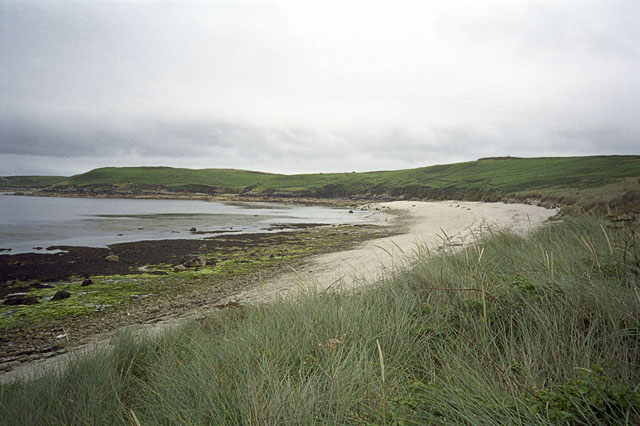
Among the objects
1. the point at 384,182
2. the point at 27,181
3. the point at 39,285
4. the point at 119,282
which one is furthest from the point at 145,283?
the point at 27,181

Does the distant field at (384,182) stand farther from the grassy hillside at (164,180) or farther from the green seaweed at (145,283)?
the green seaweed at (145,283)

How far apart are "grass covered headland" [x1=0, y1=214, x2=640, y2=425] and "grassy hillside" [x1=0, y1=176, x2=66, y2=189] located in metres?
185

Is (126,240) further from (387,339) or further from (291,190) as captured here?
(291,190)

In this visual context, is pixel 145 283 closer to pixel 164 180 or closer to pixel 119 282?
pixel 119 282

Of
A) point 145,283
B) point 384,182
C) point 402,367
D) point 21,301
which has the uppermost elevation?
point 384,182

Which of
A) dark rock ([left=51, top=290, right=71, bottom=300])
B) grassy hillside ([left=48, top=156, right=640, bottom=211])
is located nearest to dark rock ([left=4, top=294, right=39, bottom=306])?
dark rock ([left=51, top=290, right=71, bottom=300])

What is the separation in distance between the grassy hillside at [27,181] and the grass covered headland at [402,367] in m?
185

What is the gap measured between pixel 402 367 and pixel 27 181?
671 ft

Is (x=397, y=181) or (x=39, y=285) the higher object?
(x=397, y=181)

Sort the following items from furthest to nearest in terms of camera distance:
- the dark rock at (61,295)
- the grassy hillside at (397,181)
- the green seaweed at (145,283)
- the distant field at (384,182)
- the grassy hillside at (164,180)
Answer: the grassy hillside at (164,180) → the distant field at (384,182) → the grassy hillside at (397,181) → the dark rock at (61,295) → the green seaweed at (145,283)


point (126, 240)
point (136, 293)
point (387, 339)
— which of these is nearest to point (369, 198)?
point (126, 240)

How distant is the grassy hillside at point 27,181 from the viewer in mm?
144625

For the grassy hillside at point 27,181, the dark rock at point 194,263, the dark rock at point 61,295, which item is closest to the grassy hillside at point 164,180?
the grassy hillside at point 27,181

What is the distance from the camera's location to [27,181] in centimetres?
15412
